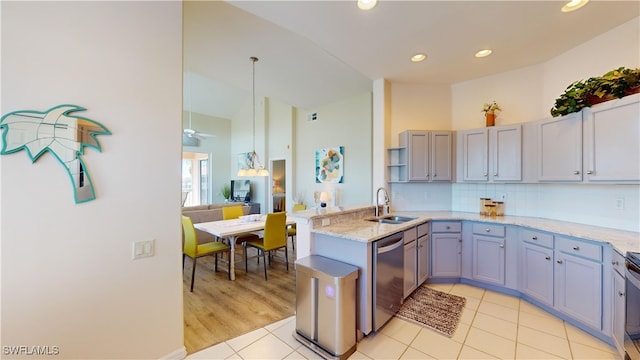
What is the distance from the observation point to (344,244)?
2195mm

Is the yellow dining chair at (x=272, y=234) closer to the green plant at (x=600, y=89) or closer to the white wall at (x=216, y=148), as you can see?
the green plant at (x=600, y=89)

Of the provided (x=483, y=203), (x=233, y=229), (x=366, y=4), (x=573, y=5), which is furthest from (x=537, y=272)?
(x=233, y=229)

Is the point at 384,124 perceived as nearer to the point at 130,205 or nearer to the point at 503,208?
the point at 503,208

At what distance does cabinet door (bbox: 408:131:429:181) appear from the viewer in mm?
3482

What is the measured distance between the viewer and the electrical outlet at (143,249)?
168 cm

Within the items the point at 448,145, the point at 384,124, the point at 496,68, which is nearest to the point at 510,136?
the point at 448,145

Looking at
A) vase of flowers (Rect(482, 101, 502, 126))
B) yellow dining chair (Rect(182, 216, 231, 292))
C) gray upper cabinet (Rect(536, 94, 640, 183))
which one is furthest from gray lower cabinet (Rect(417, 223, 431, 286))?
yellow dining chair (Rect(182, 216, 231, 292))

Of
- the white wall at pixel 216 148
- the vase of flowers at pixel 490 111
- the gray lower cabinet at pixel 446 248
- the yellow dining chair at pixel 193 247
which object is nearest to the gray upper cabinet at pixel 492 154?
the vase of flowers at pixel 490 111

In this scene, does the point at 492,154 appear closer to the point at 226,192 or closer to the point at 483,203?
the point at 483,203

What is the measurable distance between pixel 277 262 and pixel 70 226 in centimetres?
306

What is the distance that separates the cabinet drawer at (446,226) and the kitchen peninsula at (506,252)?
0.5 inches

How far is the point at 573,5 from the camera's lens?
2.08 m

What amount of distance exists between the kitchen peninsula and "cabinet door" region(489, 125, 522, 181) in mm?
583

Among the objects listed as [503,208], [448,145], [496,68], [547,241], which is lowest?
[547,241]
